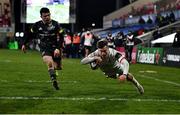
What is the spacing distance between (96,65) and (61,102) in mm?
1563

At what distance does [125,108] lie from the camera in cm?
1109

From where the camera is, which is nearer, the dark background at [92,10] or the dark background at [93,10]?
the dark background at [92,10]

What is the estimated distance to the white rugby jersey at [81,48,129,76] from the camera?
12.8m

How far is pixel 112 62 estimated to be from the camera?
13.1 meters

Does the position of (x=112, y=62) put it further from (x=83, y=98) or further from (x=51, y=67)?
(x=51, y=67)

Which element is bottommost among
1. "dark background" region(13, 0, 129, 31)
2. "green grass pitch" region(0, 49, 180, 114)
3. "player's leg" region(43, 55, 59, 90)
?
"green grass pitch" region(0, 49, 180, 114)

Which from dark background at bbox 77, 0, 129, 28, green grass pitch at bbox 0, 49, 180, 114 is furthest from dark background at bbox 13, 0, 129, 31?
green grass pitch at bbox 0, 49, 180, 114

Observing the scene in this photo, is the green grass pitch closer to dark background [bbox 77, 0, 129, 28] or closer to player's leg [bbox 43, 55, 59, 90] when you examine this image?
player's leg [bbox 43, 55, 59, 90]

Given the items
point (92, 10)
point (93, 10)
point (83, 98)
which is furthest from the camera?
A: point (93, 10)

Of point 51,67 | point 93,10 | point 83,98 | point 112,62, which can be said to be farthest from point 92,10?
point 83,98

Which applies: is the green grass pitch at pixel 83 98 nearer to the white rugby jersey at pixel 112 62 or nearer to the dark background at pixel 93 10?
the white rugby jersey at pixel 112 62

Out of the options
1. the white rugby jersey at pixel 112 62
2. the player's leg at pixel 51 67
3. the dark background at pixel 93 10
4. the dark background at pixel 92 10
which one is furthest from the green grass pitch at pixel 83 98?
the dark background at pixel 93 10

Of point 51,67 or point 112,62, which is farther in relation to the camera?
point 51,67

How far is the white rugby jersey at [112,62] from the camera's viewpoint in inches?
504
